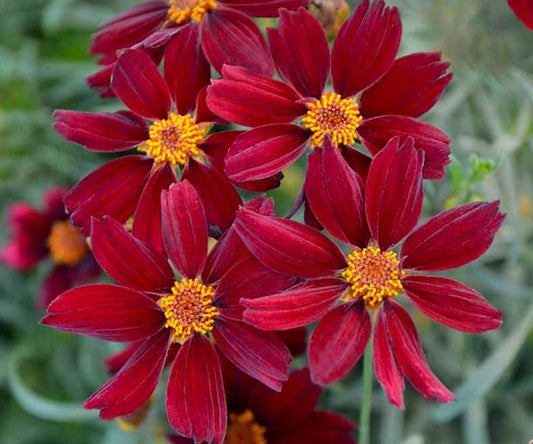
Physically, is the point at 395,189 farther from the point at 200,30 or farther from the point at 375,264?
the point at 200,30

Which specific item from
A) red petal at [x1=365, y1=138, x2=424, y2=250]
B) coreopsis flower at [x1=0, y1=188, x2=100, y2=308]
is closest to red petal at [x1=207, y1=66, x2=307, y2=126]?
red petal at [x1=365, y1=138, x2=424, y2=250]

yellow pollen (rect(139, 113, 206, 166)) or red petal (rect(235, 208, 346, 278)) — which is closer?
red petal (rect(235, 208, 346, 278))

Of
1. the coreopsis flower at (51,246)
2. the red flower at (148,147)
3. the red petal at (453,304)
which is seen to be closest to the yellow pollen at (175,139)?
the red flower at (148,147)

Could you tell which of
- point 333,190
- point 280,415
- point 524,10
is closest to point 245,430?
point 280,415

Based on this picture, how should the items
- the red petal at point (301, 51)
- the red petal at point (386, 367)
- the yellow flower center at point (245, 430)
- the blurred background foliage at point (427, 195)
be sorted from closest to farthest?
the red petal at point (386, 367) → the red petal at point (301, 51) → the yellow flower center at point (245, 430) → the blurred background foliage at point (427, 195)

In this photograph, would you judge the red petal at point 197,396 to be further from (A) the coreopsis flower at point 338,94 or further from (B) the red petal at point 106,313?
(A) the coreopsis flower at point 338,94

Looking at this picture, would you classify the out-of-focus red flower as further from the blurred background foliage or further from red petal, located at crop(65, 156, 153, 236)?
red petal, located at crop(65, 156, 153, 236)

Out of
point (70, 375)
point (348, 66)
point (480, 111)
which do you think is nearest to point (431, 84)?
point (348, 66)
